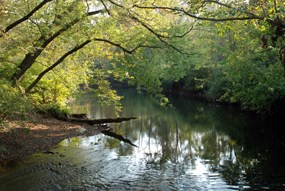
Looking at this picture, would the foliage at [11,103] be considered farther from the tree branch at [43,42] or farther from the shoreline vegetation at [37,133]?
the tree branch at [43,42]

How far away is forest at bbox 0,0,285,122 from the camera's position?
323 inches

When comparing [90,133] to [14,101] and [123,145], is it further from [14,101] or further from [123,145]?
[14,101]

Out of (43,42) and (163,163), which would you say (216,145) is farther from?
(43,42)

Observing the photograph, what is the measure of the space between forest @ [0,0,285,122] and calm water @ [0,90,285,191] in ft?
7.86

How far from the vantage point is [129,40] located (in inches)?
575

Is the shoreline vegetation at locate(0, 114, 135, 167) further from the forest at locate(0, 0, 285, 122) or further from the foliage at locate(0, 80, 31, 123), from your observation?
the forest at locate(0, 0, 285, 122)

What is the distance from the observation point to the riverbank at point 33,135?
11711mm

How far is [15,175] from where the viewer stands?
10203mm

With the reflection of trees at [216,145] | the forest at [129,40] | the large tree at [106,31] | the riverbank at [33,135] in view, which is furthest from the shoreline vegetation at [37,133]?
the large tree at [106,31]

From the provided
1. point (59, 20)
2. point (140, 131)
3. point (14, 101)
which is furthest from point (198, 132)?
point (14, 101)

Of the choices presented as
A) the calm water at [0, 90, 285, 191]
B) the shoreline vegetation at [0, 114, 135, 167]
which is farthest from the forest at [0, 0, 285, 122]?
the calm water at [0, 90, 285, 191]

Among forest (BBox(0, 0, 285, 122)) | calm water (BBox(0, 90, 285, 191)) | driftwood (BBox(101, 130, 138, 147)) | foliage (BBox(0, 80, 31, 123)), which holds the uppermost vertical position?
forest (BBox(0, 0, 285, 122))

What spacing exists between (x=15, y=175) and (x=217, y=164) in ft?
25.0

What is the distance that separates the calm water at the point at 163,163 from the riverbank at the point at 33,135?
69 cm
